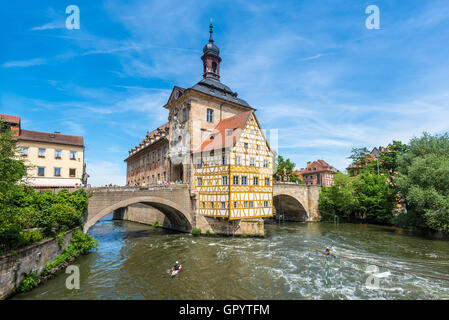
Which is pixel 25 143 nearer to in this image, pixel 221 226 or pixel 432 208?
pixel 221 226

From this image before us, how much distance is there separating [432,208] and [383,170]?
2065cm

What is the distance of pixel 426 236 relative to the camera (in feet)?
83.0

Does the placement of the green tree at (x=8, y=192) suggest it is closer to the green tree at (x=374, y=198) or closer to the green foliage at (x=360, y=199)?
the green foliage at (x=360, y=199)

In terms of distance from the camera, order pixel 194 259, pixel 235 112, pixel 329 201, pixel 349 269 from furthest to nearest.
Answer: pixel 329 201 < pixel 235 112 < pixel 194 259 < pixel 349 269

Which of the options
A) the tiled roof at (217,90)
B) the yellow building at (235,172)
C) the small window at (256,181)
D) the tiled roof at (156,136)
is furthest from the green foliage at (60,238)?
the tiled roof at (156,136)

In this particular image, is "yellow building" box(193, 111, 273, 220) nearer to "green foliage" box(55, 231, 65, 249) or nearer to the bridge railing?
the bridge railing

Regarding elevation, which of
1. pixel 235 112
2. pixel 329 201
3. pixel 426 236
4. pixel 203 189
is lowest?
Result: pixel 426 236

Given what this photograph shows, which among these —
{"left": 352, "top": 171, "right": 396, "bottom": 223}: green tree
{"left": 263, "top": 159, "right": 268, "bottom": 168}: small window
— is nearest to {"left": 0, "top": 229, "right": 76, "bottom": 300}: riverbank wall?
{"left": 263, "top": 159, "right": 268, "bottom": 168}: small window

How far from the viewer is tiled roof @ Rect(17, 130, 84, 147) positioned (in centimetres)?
2617

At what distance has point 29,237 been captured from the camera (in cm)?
1172

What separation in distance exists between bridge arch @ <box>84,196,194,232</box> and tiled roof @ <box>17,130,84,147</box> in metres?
10.5

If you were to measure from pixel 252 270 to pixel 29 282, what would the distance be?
11326 mm
